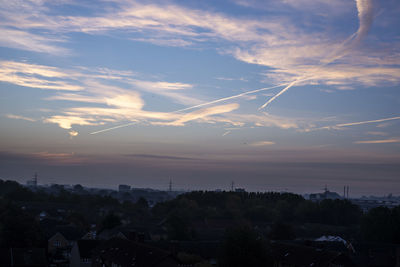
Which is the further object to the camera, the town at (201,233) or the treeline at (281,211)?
the treeline at (281,211)

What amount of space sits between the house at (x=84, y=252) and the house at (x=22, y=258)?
885cm

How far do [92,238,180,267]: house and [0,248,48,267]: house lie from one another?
755 cm

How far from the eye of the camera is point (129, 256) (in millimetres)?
55625

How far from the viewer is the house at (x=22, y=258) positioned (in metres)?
59.4

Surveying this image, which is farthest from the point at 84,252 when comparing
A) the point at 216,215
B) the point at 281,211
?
the point at 281,211

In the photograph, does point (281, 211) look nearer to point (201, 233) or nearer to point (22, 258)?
point (201, 233)

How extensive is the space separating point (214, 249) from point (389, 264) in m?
28.0

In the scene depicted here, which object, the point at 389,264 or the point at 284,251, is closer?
the point at 284,251

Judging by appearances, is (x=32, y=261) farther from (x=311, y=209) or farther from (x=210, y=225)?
(x=311, y=209)

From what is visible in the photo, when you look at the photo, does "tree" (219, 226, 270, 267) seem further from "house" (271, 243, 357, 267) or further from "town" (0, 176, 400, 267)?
"house" (271, 243, 357, 267)

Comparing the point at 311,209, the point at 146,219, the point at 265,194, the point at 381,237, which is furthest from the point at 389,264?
the point at 265,194

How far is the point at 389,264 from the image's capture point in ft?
243

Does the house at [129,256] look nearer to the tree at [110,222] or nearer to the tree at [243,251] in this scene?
the tree at [243,251]

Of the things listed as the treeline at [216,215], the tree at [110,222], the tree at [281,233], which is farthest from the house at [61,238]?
the tree at [281,233]
